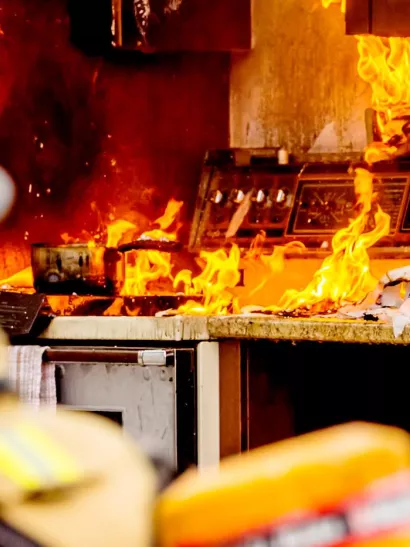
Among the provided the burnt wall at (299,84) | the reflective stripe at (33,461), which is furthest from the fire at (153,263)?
the reflective stripe at (33,461)

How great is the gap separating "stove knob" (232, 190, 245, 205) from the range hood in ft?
2.77

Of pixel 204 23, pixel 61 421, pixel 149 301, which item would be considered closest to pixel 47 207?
pixel 204 23

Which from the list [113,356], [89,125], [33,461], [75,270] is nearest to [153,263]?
[89,125]

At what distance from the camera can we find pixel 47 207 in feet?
12.9

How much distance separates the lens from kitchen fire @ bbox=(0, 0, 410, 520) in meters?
3.07

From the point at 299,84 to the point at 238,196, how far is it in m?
0.70

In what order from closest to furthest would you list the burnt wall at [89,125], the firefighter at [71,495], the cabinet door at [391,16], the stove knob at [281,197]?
the firefighter at [71,495] < the cabinet door at [391,16] < the stove knob at [281,197] < the burnt wall at [89,125]

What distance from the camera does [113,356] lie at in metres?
2.46

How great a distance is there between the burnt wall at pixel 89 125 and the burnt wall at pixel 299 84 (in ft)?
0.41

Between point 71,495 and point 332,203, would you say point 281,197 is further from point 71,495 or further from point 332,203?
point 71,495

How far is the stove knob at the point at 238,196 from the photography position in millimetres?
3738

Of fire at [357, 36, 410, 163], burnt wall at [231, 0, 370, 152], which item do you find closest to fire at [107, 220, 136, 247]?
burnt wall at [231, 0, 370, 152]

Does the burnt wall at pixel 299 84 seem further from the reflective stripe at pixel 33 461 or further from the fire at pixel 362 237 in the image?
the reflective stripe at pixel 33 461

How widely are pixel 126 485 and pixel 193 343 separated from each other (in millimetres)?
2057
